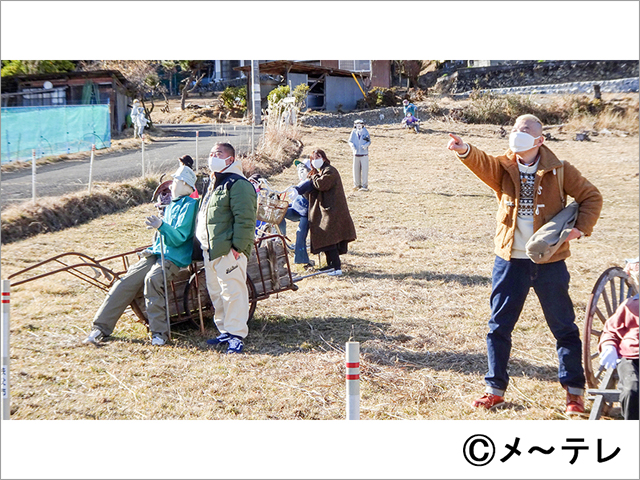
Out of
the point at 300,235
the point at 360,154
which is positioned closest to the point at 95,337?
the point at 300,235

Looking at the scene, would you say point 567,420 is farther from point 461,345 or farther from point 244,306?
point 244,306

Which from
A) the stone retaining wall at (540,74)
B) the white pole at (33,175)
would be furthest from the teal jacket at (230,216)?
the stone retaining wall at (540,74)

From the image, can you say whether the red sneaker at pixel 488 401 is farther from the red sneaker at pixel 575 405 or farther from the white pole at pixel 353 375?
the white pole at pixel 353 375

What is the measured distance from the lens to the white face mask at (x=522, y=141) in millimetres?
3863

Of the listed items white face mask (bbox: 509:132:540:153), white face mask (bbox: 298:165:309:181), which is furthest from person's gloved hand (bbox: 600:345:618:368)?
white face mask (bbox: 298:165:309:181)

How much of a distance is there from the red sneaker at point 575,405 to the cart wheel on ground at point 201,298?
Result: 2749 millimetres

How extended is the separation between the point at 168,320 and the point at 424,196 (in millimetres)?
7142

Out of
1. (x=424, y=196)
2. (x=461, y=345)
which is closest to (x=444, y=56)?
(x=461, y=345)

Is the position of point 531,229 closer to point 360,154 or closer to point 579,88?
point 579,88

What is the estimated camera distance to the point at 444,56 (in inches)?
202

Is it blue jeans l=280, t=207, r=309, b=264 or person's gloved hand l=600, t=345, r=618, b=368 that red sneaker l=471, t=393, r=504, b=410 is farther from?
blue jeans l=280, t=207, r=309, b=264

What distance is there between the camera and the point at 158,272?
5297mm

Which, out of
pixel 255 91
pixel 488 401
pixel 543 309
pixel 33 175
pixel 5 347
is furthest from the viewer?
pixel 255 91

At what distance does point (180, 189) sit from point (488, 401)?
2972 millimetres
